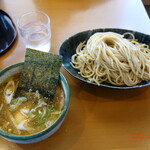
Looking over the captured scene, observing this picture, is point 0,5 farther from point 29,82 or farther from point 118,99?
point 118,99

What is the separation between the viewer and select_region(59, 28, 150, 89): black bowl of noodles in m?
0.81

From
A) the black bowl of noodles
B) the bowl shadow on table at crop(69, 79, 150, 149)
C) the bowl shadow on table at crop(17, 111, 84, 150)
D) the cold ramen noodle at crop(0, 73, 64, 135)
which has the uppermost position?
the black bowl of noodles

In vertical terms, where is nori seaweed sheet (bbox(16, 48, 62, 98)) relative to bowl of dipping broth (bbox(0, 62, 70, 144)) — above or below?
above

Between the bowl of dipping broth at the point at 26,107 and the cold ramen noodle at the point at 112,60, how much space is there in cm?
22

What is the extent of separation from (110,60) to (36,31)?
504 millimetres

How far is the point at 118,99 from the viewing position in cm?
79

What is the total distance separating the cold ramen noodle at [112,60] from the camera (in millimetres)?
811

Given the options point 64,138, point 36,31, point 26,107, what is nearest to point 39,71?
point 26,107

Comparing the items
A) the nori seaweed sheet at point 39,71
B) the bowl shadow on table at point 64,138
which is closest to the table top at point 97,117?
the bowl shadow on table at point 64,138

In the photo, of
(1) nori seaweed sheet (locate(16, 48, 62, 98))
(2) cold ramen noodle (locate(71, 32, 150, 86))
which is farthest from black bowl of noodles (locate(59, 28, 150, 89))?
(1) nori seaweed sheet (locate(16, 48, 62, 98))

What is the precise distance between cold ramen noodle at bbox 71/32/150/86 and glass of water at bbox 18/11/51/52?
0.19m

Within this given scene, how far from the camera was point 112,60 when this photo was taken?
83cm

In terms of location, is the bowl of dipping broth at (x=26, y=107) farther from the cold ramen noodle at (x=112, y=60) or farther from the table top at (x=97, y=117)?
the cold ramen noodle at (x=112, y=60)

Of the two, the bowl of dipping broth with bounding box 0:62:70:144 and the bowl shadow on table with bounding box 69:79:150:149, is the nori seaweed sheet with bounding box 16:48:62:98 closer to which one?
the bowl of dipping broth with bounding box 0:62:70:144
